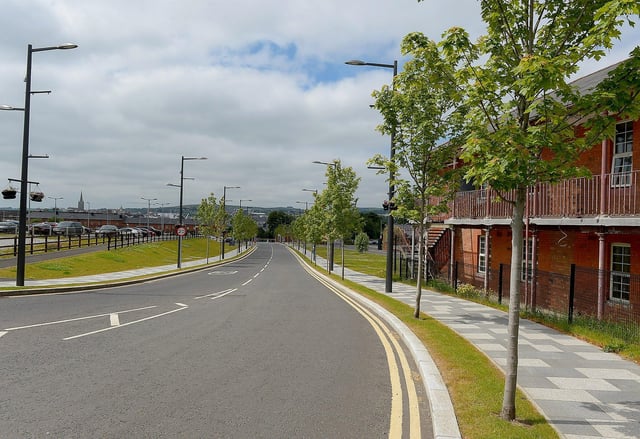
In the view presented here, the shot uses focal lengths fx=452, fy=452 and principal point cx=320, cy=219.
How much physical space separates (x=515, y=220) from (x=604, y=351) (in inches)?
206

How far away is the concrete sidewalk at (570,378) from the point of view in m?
5.06

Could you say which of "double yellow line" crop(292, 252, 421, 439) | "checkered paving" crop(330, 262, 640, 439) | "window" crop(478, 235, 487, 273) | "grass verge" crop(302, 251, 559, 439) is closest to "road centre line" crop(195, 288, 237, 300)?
"double yellow line" crop(292, 252, 421, 439)

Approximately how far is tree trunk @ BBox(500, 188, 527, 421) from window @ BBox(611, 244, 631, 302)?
10749 millimetres

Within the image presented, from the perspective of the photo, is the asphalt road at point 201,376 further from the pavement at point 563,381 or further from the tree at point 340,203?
the tree at point 340,203

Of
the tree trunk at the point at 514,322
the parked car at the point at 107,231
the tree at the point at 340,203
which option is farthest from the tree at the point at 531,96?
the parked car at the point at 107,231

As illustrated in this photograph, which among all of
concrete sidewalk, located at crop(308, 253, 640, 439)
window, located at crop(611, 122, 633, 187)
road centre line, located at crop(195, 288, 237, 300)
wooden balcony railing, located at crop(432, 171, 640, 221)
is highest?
window, located at crop(611, 122, 633, 187)

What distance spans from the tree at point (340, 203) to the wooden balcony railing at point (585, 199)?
10763 mm

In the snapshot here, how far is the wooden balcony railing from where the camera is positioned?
41.0 ft

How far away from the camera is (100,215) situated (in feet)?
488

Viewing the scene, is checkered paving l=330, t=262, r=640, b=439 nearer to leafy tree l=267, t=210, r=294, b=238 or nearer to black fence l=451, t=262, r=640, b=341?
black fence l=451, t=262, r=640, b=341

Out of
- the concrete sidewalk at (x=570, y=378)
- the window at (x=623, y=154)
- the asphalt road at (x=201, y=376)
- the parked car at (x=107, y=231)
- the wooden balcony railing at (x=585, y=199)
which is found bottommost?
the asphalt road at (x=201, y=376)

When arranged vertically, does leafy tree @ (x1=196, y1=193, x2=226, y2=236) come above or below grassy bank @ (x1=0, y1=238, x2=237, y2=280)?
above

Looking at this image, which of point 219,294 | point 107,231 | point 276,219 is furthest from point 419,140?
point 276,219

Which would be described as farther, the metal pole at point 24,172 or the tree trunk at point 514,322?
the metal pole at point 24,172
